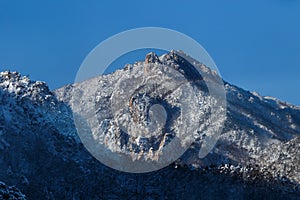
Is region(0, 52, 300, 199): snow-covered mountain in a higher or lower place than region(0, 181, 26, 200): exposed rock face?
higher

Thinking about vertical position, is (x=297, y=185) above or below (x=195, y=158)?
below

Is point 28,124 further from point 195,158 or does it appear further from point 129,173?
point 195,158

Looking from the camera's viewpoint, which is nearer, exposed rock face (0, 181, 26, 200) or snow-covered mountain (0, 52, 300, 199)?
exposed rock face (0, 181, 26, 200)

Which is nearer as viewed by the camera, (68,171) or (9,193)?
(9,193)

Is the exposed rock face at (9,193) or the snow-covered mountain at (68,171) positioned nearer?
the exposed rock face at (9,193)

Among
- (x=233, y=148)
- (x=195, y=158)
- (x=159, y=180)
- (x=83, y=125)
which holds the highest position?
(x=233, y=148)

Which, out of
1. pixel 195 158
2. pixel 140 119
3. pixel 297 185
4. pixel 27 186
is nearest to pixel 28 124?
pixel 27 186

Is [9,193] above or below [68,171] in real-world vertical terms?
below

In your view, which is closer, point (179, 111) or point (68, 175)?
point (68, 175)

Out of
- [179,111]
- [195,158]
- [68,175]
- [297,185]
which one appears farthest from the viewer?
[179,111]

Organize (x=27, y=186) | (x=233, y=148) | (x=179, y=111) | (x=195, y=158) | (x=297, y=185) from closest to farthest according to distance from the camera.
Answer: (x=27, y=186)
(x=297, y=185)
(x=195, y=158)
(x=233, y=148)
(x=179, y=111)

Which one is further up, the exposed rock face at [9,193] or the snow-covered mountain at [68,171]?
the snow-covered mountain at [68,171]
